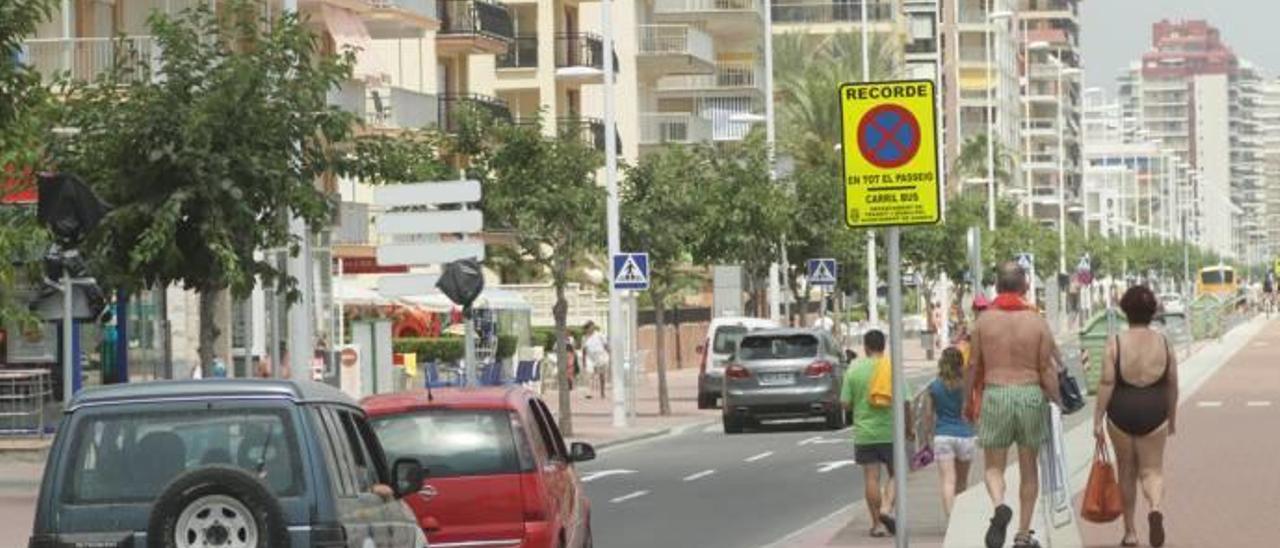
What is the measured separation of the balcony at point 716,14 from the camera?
103500mm

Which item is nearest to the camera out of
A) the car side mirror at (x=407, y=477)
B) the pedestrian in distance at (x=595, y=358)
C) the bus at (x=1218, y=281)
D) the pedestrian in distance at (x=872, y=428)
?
the car side mirror at (x=407, y=477)

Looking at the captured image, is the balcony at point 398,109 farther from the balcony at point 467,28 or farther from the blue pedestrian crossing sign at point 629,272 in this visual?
the blue pedestrian crossing sign at point 629,272

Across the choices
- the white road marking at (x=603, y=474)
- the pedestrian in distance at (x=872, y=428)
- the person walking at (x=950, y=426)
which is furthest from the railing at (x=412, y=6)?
the person walking at (x=950, y=426)

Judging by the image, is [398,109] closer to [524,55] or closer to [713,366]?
[713,366]

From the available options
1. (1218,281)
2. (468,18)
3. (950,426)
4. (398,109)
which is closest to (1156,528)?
(950,426)

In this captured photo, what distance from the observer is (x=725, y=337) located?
6025cm

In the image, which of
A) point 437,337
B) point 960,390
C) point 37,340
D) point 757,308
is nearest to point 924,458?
point 960,390

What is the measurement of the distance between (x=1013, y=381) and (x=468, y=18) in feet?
187

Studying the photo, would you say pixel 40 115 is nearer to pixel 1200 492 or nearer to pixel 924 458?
pixel 924 458

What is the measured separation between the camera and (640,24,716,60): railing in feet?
314

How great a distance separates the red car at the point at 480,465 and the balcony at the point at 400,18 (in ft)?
136

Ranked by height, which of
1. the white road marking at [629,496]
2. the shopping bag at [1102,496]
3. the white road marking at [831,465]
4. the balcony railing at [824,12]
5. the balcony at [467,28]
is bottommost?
the white road marking at [629,496]

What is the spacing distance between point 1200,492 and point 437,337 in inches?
1816

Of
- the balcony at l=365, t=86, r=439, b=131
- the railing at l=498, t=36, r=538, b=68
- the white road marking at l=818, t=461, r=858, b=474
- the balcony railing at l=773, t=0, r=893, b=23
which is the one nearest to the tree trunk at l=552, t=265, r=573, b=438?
the white road marking at l=818, t=461, r=858, b=474
